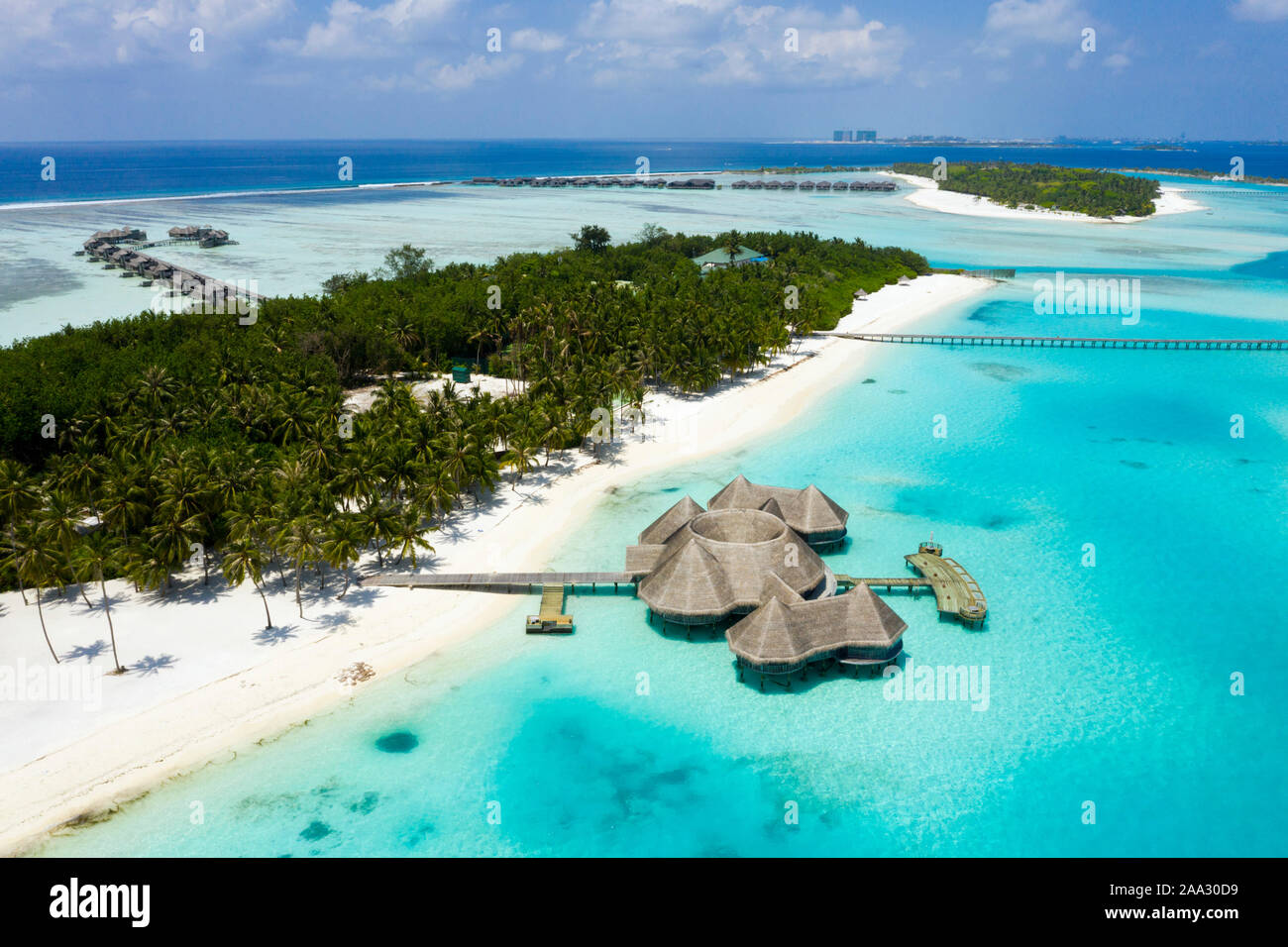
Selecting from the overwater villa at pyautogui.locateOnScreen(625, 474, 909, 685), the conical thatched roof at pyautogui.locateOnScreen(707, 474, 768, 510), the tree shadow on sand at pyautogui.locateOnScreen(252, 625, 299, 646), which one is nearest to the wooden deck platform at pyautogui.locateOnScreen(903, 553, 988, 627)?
the overwater villa at pyautogui.locateOnScreen(625, 474, 909, 685)

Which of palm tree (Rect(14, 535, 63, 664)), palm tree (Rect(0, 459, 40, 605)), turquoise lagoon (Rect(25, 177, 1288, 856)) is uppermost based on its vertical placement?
palm tree (Rect(0, 459, 40, 605))

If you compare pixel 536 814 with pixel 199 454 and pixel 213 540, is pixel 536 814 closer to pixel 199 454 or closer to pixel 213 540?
pixel 213 540

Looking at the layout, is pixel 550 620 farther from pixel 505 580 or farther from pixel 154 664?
pixel 154 664

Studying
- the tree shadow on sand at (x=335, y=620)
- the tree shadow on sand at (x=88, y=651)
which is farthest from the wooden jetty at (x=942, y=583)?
the tree shadow on sand at (x=88, y=651)

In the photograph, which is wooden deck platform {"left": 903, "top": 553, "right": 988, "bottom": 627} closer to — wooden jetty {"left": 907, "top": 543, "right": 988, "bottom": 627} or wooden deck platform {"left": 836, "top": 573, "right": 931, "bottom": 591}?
wooden jetty {"left": 907, "top": 543, "right": 988, "bottom": 627}

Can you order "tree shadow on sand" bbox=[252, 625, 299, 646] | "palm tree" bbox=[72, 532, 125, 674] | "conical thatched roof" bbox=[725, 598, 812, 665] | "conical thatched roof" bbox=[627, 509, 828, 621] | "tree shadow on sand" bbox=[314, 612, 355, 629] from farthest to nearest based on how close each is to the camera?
1. "tree shadow on sand" bbox=[314, 612, 355, 629]
2. "conical thatched roof" bbox=[627, 509, 828, 621]
3. "palm tree" bbox=[72, 532, 125, 674]
4. "tree shadow on sand" bbox=[252, 625, 299, 646]
5. "conical thatched roof" bbox=[725, 598, 812, 665]

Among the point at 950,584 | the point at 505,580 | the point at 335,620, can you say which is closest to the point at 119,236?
the point at 335,620
